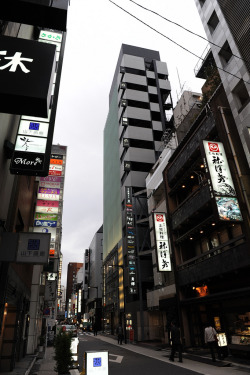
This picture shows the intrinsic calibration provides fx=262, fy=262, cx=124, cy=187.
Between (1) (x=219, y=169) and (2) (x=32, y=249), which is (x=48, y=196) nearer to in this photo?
(1) (x=219, y=169)

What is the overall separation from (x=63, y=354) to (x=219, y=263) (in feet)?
34.2

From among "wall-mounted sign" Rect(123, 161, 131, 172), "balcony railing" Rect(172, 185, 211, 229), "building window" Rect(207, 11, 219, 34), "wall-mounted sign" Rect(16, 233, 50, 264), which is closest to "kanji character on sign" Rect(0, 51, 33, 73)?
"wall-mounted sign" Rect(16, 233, 50, 264)

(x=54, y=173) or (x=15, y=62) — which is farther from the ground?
(x=54, y=173)

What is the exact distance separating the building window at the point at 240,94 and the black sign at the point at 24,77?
14200 millimetres

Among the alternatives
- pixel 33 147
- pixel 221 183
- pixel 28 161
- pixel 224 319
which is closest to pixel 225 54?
pixel 221 183

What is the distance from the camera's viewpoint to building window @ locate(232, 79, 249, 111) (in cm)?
1609

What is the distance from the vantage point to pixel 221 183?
14891 mm

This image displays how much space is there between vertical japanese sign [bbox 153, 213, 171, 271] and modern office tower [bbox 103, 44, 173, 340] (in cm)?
1247

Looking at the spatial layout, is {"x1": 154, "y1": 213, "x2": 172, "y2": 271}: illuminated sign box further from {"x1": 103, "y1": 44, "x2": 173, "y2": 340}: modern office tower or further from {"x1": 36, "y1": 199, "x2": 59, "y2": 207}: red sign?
{"x1": 103, "y1": 44, "x2": 173, "y2": 340}: modern office tower

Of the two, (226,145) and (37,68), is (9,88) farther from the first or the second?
(226,145)

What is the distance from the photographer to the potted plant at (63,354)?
9641 millimetres

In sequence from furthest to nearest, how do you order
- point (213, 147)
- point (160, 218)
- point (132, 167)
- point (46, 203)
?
point (132, 167)
point (160, 218)
point (46, 203)
point (213, 147)

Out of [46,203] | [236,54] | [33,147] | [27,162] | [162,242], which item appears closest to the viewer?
[27,162]

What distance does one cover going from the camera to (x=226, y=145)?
1600 cm
